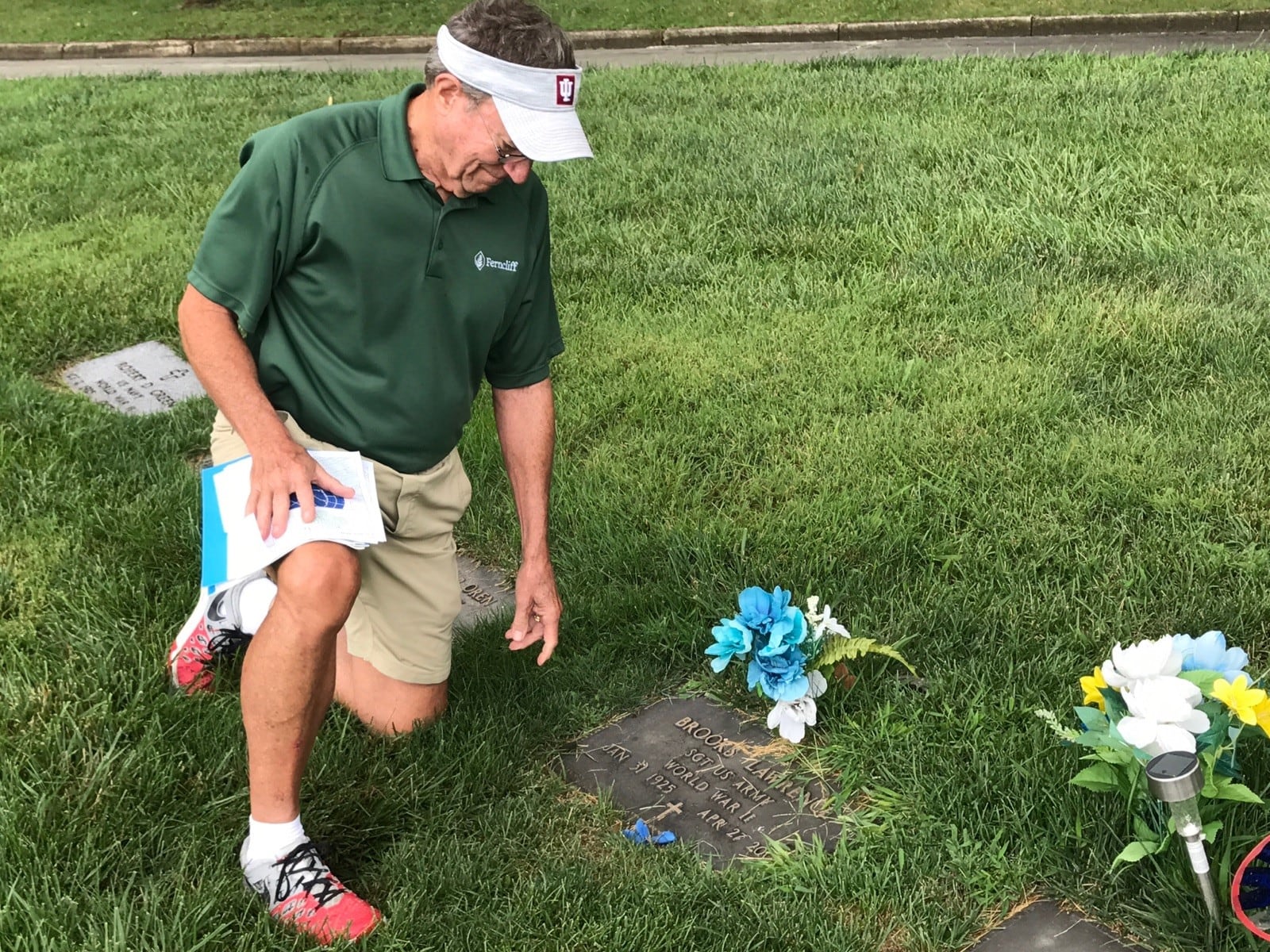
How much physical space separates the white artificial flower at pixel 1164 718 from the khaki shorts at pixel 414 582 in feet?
5.20

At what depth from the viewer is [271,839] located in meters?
2.41

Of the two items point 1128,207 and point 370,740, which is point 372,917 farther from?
point 1128,207

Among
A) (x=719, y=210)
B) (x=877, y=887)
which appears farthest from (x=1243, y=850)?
(x=719, y=210)

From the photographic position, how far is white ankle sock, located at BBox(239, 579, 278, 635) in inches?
121

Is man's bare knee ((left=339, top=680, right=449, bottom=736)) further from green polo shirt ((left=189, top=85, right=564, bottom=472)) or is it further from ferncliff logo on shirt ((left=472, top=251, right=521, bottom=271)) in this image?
ferncliff logo on shirt ((left=472, top=251, right=521, bottom=271))

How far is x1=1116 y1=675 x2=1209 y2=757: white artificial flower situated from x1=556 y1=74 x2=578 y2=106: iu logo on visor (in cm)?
158

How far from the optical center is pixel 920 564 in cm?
353

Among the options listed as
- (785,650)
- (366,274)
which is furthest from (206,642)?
(785,650)

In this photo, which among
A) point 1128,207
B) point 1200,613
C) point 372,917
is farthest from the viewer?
point 1128,207

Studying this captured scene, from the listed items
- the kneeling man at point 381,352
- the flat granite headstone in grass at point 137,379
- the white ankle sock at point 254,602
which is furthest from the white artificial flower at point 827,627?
the flat granite headstone in grass at point 137,379

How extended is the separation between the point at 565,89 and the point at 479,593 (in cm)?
173

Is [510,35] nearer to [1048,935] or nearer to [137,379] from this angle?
[1048,935]

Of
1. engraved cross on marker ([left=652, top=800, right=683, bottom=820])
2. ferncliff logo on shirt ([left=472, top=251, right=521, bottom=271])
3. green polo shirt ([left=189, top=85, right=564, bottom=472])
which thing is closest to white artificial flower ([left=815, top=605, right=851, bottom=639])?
engraved cross on marker ([left=652, top=800, right=683, bottom=820])

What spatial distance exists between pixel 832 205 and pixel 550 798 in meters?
4.17
